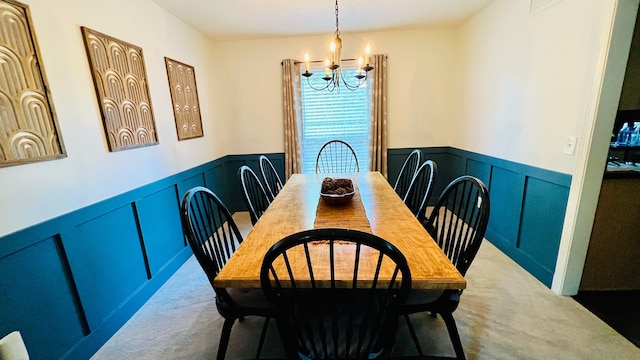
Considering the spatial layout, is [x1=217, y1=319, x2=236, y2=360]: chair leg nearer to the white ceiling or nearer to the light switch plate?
the light switch plate

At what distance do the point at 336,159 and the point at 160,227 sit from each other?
241 centimetres

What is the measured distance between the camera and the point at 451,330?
1.27 m

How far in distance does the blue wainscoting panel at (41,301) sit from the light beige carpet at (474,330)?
10.6 inches

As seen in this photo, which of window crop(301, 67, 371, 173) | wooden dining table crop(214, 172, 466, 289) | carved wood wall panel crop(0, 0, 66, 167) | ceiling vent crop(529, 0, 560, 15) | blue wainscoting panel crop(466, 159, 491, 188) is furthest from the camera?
window crop(301, 67, 371, 173)

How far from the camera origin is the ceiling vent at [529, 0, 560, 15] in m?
1.96

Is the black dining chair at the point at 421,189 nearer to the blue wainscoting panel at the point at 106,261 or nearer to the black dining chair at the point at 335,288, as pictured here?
the black dining chair at the point at 335,288

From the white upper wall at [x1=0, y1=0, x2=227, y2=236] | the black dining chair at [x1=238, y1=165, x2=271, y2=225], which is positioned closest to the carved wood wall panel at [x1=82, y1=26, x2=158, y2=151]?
the white upper wall at [x1=0, y1=0, x2=227, y2=236]

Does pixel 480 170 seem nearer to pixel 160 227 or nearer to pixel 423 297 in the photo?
pixel 423 297

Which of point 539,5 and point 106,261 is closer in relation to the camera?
point 106,261

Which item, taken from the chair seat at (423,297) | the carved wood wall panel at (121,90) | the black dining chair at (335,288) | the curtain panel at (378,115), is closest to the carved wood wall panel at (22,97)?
the carved wood wall panel at (121,90)

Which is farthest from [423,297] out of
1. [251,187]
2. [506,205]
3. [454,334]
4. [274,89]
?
[274,89]

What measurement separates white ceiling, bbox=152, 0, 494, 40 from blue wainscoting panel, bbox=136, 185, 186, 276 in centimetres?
177

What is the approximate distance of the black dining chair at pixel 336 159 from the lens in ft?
12.5

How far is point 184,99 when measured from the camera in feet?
9.11
